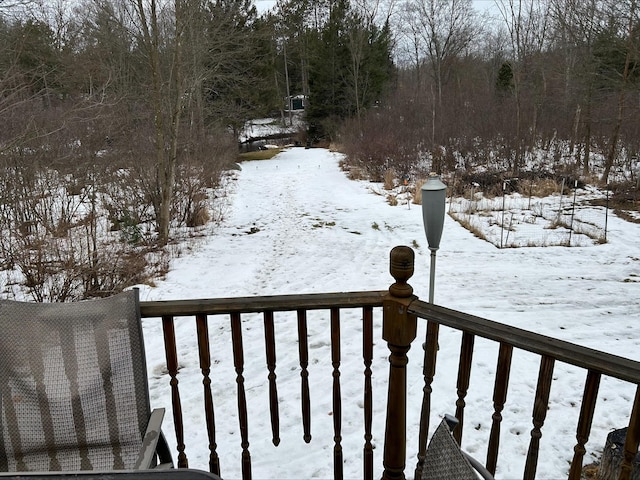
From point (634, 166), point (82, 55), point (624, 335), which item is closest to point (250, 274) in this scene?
point (624, 335)

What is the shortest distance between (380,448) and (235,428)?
103cm

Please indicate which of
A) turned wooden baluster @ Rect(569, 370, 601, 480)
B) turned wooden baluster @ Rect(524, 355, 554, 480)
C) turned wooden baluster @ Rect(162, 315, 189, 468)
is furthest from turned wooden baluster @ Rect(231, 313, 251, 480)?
turned wooden baluster @ Rect(569, 370, 601, 480)

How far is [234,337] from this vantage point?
186 cm

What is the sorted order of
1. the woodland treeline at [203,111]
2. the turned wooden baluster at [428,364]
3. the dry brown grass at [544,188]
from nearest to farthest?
the turned wooden baluster at [428,364] < the woodland treeline at [203,111] < the dry brown grass at [544,188]

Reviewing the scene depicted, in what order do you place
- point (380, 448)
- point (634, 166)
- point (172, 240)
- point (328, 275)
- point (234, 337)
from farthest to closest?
point (634, 166) < point (172, 240) < point (328, 275) < point (380, 448) < point (234, 337)

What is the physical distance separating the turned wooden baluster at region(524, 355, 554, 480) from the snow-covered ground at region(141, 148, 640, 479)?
114 cm

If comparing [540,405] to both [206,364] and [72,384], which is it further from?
[72,384]

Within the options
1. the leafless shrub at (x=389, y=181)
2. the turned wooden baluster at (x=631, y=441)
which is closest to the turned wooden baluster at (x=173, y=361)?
the turned wooden baluster at (x=631, y=441)

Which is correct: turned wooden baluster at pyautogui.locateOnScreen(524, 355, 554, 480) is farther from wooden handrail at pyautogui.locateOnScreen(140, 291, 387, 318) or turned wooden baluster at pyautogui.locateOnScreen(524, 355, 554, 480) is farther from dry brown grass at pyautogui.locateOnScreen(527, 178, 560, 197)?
dry brown grass at pyautogui.locateOnScreen(527, 178, 560, 197)

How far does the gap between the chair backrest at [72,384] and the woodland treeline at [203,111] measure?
12.7 ft

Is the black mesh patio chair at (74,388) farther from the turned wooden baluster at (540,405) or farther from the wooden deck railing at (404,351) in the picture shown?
the turned wooden baluster at (540,405)

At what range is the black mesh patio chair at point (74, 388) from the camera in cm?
158

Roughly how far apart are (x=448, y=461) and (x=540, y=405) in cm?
92

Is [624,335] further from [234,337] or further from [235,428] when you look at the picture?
[234,337]
